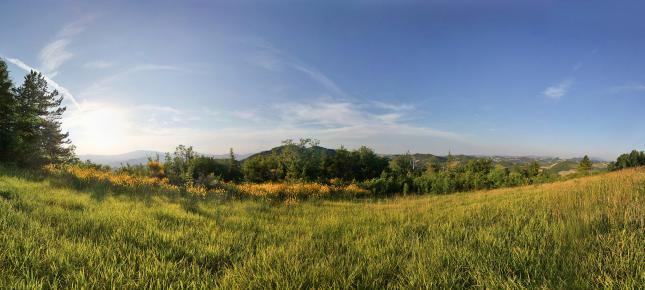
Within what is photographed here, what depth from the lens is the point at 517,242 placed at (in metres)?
3.74

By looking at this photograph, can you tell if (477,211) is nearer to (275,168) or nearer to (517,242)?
(517,242)

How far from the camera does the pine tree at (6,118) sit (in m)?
15.3

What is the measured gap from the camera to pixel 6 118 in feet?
56.5

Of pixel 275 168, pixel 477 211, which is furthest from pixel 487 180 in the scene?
pixel 477 211

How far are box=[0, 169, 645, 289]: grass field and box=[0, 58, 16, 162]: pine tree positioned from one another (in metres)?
13.8

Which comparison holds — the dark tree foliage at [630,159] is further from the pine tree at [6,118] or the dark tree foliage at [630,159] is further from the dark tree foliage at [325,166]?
the pine tree at [6,118]

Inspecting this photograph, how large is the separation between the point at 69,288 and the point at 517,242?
15.6ft

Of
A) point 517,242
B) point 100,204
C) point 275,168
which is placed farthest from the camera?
point 275,168

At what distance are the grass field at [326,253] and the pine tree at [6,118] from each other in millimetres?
13808

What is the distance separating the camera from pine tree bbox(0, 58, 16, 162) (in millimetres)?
15289

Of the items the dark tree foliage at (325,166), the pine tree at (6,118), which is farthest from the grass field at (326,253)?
the dark tree foliage at (325,166)

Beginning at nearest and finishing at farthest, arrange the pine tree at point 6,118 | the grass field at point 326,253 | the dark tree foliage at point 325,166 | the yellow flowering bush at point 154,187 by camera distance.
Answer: the grass field at point 326,253, the yellow flowering bush at point 154,187, the pine tree at point 6,118, the dark tree foliage at point 325,166

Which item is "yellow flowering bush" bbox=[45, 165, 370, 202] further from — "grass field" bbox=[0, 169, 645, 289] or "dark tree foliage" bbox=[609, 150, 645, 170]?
"dark tree foliage" bbox=[609, 150, 645, 170]

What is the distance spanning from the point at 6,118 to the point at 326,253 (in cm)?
2233
